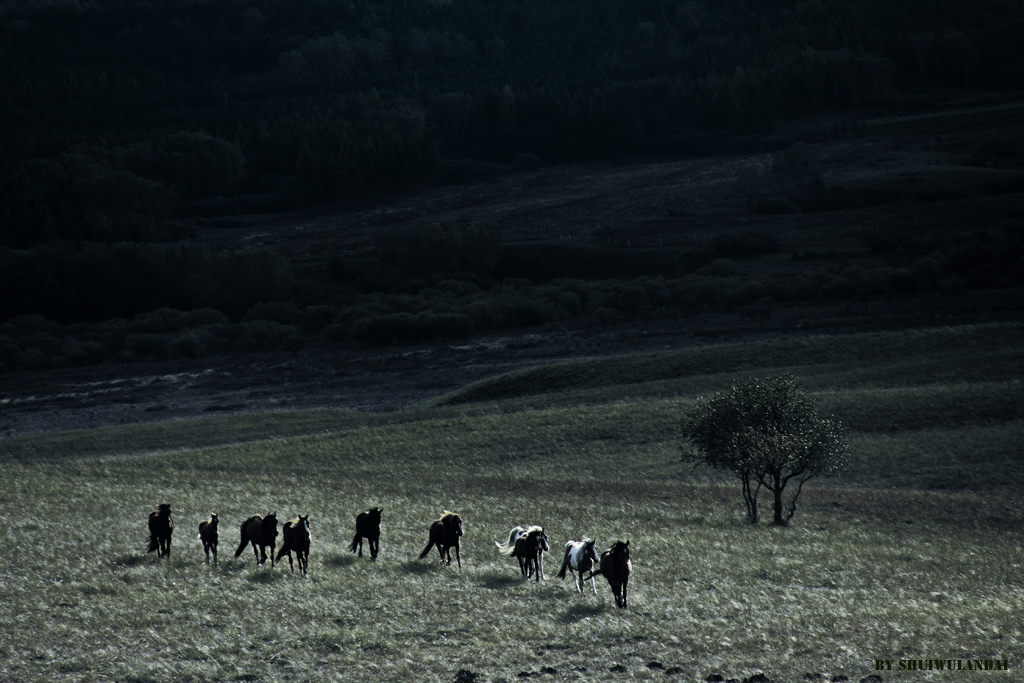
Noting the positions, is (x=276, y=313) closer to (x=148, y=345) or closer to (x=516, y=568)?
(x=148, y=345)

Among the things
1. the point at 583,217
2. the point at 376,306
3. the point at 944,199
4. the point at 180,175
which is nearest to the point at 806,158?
the point at 944,199

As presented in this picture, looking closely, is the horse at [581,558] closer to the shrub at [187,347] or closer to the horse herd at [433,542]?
the horse herd at [433,542]

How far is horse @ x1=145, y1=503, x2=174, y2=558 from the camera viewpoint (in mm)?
19453

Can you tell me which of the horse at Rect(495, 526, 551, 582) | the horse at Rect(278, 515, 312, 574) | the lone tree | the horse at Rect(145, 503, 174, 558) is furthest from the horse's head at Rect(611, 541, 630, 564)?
the lone tree

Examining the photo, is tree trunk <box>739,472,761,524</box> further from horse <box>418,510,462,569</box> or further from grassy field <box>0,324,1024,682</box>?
horse <box>418,510,462,569</box>

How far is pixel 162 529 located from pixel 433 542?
5.86 m

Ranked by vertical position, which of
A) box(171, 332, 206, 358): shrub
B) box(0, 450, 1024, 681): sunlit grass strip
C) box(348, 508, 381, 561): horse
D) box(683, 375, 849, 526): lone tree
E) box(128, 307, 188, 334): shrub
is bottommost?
box(0, 450, 1024, 681): sunlit grass strip

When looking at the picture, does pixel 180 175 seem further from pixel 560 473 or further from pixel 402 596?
pixel 402 596

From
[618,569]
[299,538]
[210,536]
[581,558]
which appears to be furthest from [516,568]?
[210,536]

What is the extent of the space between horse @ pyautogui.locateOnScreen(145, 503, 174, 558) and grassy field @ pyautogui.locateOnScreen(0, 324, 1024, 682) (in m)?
0.48

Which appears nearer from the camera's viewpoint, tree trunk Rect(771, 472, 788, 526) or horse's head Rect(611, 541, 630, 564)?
horse's head Rect(611, 541, 630, 564)

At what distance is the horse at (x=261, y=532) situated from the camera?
63.0 ft

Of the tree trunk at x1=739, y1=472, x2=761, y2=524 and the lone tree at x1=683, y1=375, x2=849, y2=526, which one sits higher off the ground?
the lone tree at x1=683, y1=375, x2=849, y2=526

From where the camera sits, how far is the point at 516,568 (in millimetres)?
20422
